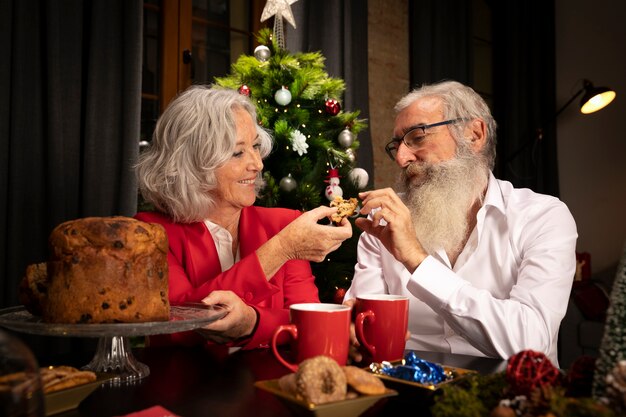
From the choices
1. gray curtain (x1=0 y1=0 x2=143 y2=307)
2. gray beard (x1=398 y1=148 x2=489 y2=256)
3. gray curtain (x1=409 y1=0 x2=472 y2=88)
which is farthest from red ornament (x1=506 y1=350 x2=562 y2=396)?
gray curtain (x1=409 y1=0 x2=472 y2=88)

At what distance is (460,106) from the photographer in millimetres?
2139

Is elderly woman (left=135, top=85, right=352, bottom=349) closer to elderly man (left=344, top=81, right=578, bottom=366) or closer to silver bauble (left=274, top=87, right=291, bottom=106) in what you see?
elderly man (left=344, top=81, right=578, bottom=366)

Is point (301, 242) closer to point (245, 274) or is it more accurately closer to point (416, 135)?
point (245, 274)

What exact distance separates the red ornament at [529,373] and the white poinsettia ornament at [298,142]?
199 centimetres

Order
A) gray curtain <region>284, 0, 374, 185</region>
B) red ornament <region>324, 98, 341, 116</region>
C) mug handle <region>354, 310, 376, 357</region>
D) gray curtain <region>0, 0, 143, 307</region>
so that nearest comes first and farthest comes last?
mug handle <region>354, 310, 376, 357</region>, gray curtain <region>0, 0, 143, 307</region>, red ornament <region>324, 98, 341, 116</region>, gray curtain <region>284, 0, 374, 185</region>

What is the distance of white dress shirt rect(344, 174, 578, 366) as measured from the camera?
4.96 ft

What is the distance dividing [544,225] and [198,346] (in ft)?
3.46

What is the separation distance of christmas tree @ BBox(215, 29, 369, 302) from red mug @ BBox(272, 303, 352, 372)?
165 cm

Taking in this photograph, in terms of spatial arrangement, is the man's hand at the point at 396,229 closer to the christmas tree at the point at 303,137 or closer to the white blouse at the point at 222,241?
the white blouse at the point at 222,241

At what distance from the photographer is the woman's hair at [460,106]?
2.12 meters

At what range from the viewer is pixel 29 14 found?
2680mm

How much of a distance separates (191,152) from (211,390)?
1106mm

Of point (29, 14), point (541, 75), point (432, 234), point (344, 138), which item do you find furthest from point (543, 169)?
point (29, 14)

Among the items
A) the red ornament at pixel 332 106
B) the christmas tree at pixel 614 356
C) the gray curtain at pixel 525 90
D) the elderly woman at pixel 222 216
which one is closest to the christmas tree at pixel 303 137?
the red ornament at pixel 332 106
